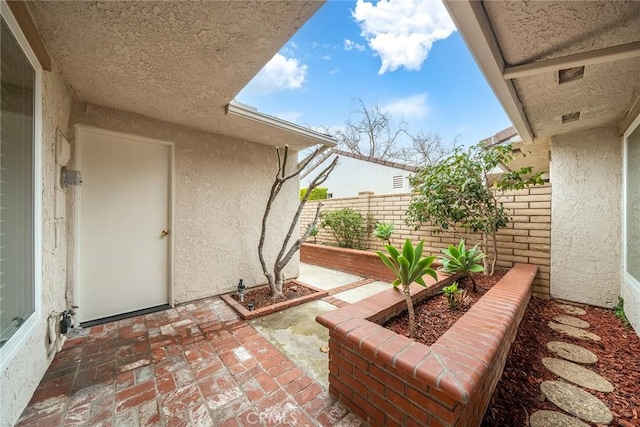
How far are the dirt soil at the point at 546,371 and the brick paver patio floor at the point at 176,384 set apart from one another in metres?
1.30

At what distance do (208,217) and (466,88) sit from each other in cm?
1442

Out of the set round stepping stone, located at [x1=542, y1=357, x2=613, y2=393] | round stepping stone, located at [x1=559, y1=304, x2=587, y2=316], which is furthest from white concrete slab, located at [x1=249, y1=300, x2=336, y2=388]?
round stepping stone, located at [x1=559, y1=304, x2=587, y2=316]

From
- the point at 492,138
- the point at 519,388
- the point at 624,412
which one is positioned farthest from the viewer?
the point at 492,138

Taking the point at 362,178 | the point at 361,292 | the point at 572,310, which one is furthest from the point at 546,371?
the point at 362,178

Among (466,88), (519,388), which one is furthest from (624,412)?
(466,88)

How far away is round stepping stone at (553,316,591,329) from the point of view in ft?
10.2

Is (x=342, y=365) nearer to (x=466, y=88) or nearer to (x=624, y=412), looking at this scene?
(x=624, y=412)

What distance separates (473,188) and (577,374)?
2.54m

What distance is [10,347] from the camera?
5.17ft

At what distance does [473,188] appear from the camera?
152 inches

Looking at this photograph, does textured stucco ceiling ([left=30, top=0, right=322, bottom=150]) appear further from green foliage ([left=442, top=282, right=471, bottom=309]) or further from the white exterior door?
green foliage ([left=442, top=282, right=471, bottom=309])

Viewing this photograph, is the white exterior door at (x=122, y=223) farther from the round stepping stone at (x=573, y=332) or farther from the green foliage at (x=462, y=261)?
the round stepping stone at (x=573, y=332)

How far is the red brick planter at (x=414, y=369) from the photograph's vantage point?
1.34 metres

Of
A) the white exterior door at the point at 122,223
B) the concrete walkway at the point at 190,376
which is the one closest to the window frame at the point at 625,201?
the concrete walkway at the point at 190,376
